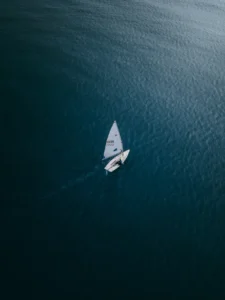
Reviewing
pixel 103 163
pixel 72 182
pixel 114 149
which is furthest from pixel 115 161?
pixel 72 182

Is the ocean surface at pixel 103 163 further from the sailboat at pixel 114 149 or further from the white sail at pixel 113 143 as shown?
the white sail at pixel 113 143

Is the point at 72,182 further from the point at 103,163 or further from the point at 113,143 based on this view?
the point at 113,143

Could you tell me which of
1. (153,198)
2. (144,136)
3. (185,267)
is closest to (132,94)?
(144,136)

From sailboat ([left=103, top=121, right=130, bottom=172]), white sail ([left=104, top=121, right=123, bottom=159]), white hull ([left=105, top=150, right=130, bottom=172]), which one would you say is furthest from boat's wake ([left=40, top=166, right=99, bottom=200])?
white sail ([left=104, top=121, right=123, bottom=159])

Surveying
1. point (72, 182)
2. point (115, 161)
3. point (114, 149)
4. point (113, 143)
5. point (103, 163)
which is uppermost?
point (113, 143)

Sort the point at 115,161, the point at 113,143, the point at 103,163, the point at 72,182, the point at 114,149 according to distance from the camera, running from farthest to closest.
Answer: the point at 103,163 < the point at 115,161 < the point at 114,149 < the point at 113,143 < the point at 72,182

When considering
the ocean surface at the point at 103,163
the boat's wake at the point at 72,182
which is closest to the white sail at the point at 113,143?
the ocean surface at the point at 103,163
